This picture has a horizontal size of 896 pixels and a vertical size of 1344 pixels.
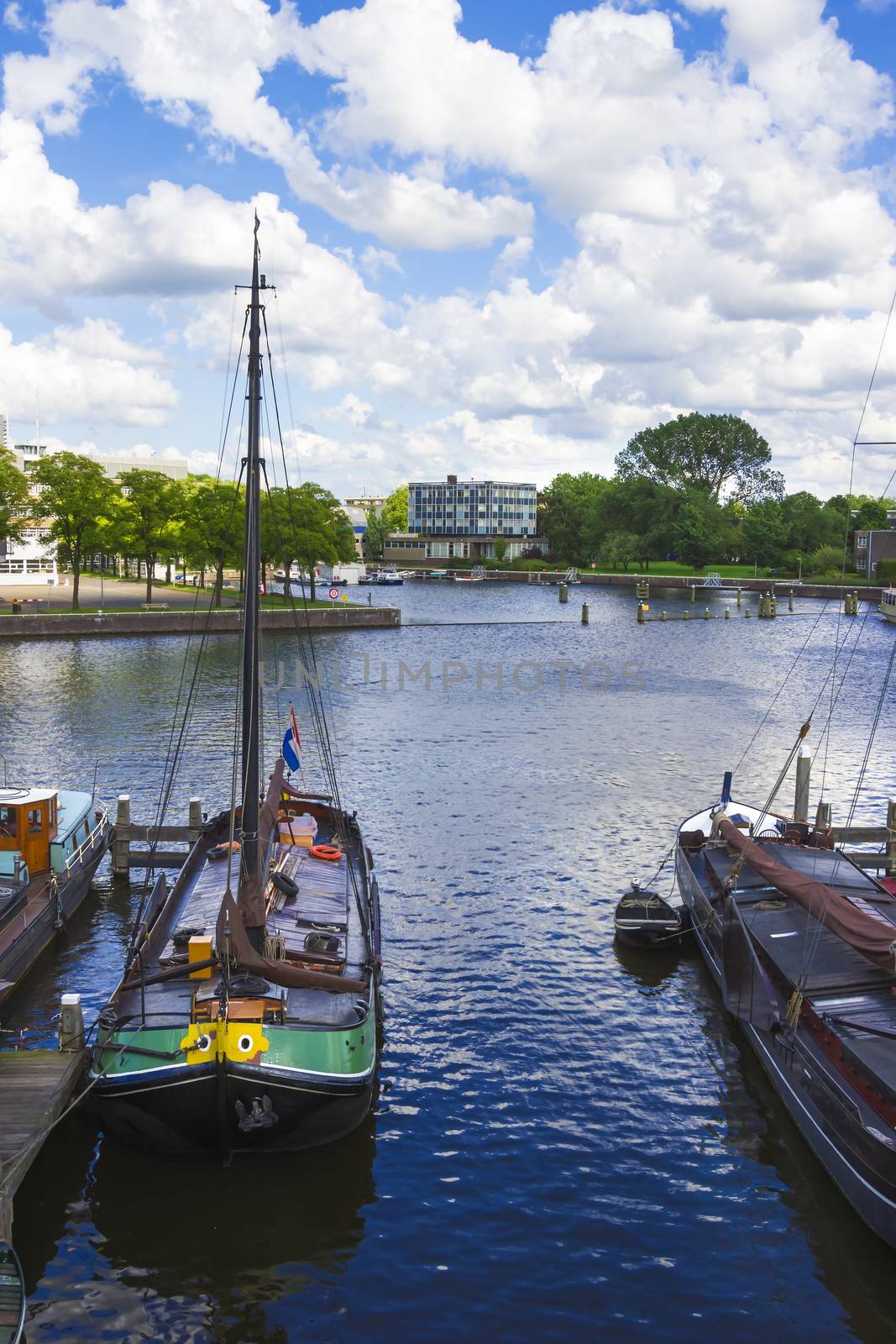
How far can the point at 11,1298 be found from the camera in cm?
1363

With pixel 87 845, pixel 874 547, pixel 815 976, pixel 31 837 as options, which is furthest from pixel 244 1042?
pixel 874 547

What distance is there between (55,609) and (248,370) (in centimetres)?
8456

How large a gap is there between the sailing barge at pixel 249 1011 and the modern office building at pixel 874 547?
6499 inches

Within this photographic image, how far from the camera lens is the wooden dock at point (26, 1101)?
15938 mm

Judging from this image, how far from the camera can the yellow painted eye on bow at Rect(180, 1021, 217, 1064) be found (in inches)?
679

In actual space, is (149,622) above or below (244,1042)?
above

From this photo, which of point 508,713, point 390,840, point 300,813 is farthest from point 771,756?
point 300,813

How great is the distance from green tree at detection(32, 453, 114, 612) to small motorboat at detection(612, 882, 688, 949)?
79395 mm

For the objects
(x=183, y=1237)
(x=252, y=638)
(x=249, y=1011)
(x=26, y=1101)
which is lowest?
(x=183, y=1237)

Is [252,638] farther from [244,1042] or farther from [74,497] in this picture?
Answer: [74,497]

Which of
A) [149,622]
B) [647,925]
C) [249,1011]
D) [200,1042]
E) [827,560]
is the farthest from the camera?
[827,560]

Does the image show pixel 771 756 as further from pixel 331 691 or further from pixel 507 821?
pixel 331 691

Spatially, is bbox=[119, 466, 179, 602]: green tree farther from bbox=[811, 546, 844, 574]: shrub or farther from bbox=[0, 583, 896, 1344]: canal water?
bbox=[811, 546, 844, 574]: shrub

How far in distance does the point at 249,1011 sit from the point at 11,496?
90596 millimetres
